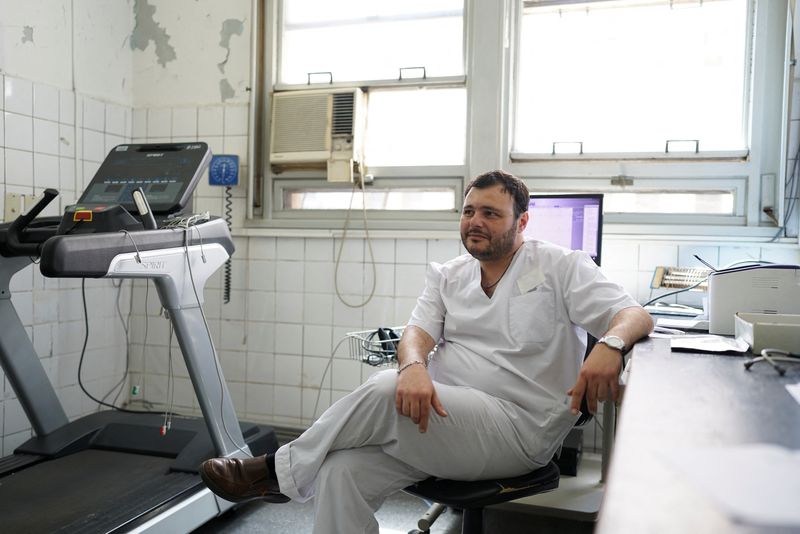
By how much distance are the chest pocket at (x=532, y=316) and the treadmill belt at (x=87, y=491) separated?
1.33 m

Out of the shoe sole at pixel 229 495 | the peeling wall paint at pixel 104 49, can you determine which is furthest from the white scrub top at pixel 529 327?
the peeling wall paint at pixel 104 49

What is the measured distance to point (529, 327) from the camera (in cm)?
186

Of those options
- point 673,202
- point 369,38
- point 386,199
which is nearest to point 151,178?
point 386,199

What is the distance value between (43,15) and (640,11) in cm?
290

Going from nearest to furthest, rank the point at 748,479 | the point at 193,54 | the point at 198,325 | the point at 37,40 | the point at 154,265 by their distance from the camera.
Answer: the point at 748,479
the point at 154,265
the point at 198,325
the point at 37,40
the point at 193,54

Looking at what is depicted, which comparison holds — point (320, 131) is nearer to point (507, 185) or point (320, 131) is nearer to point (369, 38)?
point (369, 38)

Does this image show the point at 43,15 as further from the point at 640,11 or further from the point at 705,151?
the point at 705,151

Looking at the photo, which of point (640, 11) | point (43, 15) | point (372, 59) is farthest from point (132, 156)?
point (640, 11)

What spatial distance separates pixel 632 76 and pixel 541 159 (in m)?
0.57

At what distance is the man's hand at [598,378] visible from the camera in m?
1.52

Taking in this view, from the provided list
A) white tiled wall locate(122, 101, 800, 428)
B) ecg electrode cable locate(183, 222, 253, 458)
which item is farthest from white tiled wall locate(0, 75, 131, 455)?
ecg electrode cable locate(183, 222, 253, 458)

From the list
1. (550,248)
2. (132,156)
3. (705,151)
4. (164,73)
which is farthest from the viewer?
(164,73)

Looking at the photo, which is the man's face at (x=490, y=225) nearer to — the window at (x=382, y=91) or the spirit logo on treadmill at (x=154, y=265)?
the spirit logo on treadmill at (x=154, y=265)

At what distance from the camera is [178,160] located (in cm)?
255
